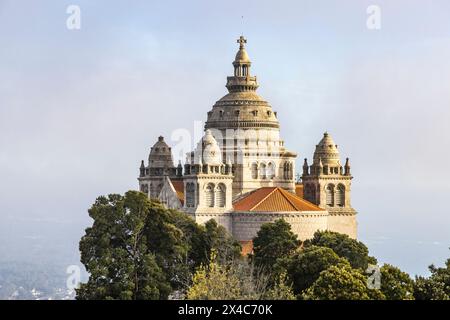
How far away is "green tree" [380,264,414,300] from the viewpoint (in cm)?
9194

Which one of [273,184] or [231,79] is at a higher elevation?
[231,79]

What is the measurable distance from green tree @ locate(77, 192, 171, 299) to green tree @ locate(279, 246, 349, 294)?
877cm

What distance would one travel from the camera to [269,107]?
146750mm

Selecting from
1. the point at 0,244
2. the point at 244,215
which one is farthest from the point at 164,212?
the point at 0,244

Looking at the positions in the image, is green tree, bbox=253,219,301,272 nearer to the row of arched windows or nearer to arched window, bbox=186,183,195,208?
arched window, bbox=186,183,195,208

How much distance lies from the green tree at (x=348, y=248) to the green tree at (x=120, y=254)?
17.4 m

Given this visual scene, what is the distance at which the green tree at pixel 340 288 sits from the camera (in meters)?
87.8

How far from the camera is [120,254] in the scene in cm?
9938
